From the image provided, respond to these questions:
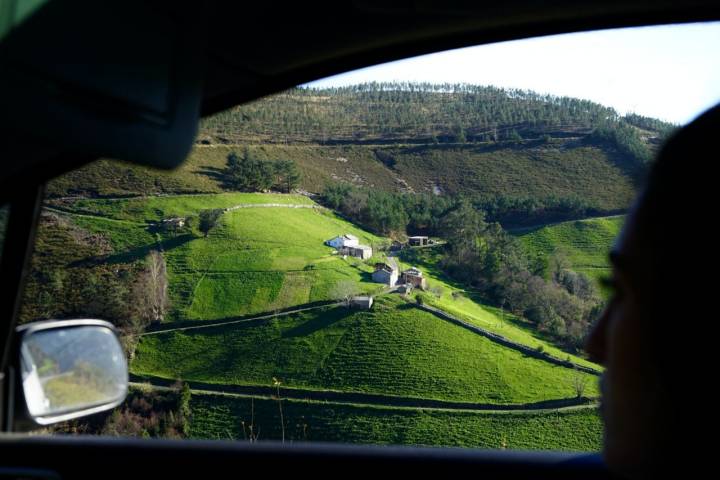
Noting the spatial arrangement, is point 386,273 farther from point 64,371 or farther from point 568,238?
point 64,371

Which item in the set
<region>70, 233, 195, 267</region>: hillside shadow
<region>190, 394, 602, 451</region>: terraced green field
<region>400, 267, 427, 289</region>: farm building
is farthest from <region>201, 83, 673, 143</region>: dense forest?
<region>190, 394, 602, 451</region>: terraced green field

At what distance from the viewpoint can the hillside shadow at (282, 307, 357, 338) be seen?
19.3m

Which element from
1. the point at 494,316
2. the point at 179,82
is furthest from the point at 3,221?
the point at 494,316

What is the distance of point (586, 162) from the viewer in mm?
11891

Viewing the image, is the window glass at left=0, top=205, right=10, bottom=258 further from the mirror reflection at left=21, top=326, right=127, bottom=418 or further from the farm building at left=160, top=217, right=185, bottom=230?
the farm building at left=160, top=217, right=185, bottom=230

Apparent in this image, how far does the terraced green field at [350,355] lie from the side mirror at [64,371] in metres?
12.1

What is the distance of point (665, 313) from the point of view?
696 millimetres

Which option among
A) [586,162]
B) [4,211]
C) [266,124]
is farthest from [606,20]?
[266,124]

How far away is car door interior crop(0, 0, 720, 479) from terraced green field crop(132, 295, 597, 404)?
11.9 metres

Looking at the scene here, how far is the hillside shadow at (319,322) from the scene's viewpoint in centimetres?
1928

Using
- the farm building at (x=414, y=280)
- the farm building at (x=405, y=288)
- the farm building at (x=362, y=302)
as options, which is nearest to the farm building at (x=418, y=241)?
the farm building at (x=414, y=280)

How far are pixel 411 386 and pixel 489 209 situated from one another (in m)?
10.1

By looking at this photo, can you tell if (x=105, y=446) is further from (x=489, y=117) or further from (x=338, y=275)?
(x=338, y=275)

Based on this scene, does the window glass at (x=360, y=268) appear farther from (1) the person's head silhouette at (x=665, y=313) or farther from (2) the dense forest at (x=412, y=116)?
(1) the person's head silhouette at (x=665, y=313)
